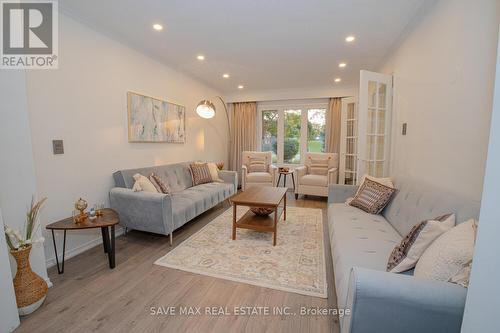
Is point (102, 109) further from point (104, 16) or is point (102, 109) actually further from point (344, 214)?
point (344, 214)

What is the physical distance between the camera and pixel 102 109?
2.59m

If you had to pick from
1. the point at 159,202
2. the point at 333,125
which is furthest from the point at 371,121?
the point at 159,202

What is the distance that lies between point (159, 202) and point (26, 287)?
109cm

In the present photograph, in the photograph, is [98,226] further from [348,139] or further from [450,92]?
[348,139]

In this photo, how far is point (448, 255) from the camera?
39.1 inches

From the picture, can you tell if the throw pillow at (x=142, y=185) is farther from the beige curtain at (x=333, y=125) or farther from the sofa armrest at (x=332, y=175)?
the beige curtain at (x=333, y=125)

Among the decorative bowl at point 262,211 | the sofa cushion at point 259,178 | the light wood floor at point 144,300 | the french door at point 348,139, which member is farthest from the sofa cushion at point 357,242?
the sofa cushion at point 259,178

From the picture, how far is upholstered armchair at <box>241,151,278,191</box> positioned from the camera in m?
4.87

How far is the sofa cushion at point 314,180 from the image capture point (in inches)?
176

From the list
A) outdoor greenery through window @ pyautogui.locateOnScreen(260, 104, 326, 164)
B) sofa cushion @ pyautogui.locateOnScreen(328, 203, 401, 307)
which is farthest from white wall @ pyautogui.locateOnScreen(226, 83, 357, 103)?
sofa cushion @ pyautogui.locateOnScreen(328, 203, 401, 307)

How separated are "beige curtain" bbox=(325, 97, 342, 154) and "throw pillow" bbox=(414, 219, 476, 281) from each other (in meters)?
4.20

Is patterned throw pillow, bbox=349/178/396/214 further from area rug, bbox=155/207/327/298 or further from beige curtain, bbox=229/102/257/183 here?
beige curtain, bbox=229/102/257/183

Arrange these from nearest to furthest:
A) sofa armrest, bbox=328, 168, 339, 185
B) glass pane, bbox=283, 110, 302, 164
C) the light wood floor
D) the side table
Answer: the light wood floor → the side table → sofa armrest, bbox=328, 168, 339, 185 → glass pane, bbox=283, 110, 302, 164

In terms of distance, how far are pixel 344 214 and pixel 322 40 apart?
213cm
